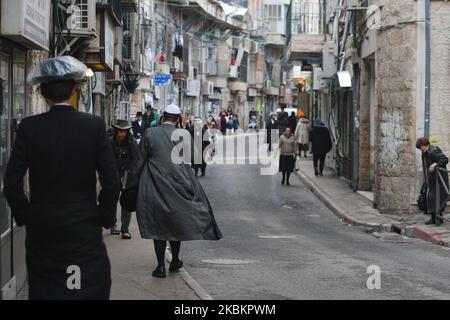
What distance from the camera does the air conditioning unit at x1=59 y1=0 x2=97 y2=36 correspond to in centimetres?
1532

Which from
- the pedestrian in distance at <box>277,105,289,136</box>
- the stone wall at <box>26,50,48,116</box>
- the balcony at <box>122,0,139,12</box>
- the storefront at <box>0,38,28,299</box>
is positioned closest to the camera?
the storefront at <box>0,38,28,299</box>

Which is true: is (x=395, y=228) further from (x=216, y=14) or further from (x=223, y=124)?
(x=216, y=14)

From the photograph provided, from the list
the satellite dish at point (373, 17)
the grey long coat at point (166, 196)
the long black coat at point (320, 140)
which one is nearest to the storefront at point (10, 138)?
the grey long coat at point (166, 196)

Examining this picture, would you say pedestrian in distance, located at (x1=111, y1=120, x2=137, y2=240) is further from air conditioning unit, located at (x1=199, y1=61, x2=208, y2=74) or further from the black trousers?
air conditioning unit, located at (x1=199, y1=61, x2=208, y2=74)

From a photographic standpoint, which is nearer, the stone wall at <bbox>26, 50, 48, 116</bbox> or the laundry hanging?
the stone wall at <bbox>26, 50, 48, 116</bbox>

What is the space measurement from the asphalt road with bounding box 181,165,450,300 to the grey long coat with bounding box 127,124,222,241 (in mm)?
671

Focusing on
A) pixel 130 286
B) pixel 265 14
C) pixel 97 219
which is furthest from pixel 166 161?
pixel 265 14

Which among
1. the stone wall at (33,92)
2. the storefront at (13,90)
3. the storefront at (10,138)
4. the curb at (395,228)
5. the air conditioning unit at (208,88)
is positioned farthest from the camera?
the air conditioning unit at (208,88)

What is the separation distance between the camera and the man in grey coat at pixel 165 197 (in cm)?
970

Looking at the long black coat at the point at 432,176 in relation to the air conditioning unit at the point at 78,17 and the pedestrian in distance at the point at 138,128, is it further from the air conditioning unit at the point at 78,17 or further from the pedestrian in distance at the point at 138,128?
the pedestrian in distance at the point at 138,128

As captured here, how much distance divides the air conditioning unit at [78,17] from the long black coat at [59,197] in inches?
386

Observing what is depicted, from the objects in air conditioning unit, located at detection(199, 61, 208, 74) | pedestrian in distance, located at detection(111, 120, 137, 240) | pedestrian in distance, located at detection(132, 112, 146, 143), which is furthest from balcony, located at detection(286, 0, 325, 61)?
air conditioning unit, located at detection(199, 61, 208, 74)

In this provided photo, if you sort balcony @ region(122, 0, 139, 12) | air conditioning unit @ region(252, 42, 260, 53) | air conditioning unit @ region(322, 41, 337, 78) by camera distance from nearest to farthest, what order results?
balcony @ region(122, 0, 139, 12)
air conditioning unit @ region(322, 41, 337, 78)
air conditioning unit @ region(252, 42, 260, 53)

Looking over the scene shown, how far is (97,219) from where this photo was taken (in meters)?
5.59
